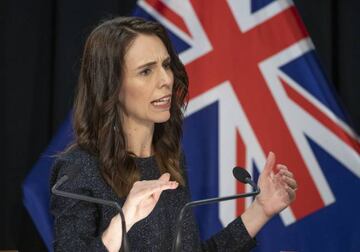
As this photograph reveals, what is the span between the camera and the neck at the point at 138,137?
1.66 m

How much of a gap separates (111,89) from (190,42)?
3.32 ft

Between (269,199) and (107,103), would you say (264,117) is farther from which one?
(107,103)

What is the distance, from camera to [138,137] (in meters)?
1.67

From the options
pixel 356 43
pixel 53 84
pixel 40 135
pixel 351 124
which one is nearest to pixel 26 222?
pixel 40 135

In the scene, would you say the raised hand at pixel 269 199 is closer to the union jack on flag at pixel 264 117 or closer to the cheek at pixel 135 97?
the cheek at pixel 135 97

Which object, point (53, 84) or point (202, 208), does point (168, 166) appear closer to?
point (202, 208)

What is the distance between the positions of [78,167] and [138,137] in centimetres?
23

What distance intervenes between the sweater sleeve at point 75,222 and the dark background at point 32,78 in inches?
47.0

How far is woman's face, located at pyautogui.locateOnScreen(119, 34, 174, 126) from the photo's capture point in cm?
160

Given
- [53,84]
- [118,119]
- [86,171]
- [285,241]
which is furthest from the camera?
[53,84]

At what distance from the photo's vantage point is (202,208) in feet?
8.34

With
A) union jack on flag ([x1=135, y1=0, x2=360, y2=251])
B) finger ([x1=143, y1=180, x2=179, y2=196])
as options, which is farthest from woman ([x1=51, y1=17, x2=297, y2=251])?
union jack on flag ([x1=135, y1=0, x2=360, y2=251])

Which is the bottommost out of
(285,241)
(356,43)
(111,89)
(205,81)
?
(285,241)

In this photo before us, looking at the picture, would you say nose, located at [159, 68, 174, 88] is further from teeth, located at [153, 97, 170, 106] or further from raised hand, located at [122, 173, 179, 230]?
raised hand, located at [122, 173, 179, 230]
